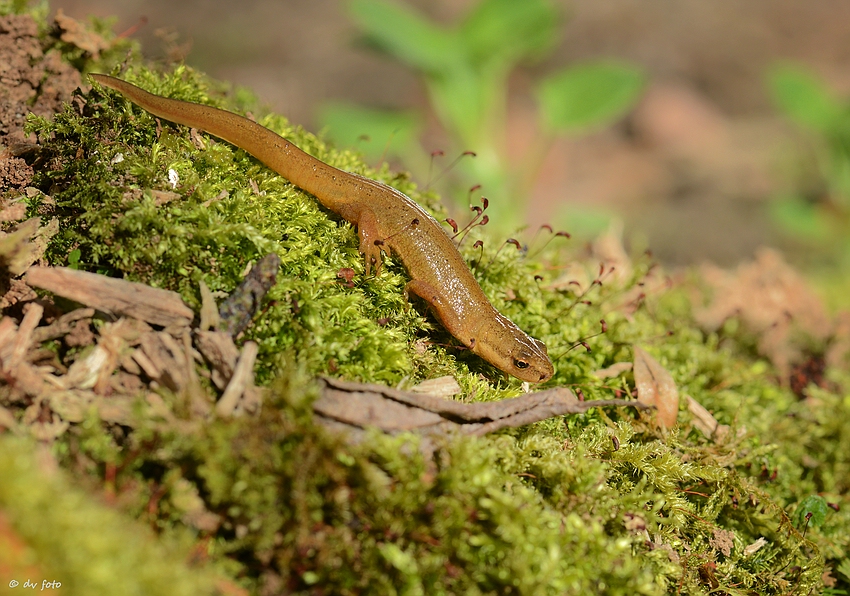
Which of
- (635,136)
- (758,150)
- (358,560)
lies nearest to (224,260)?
(358,560)

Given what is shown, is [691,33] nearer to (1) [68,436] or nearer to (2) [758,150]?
(2) [758,150]

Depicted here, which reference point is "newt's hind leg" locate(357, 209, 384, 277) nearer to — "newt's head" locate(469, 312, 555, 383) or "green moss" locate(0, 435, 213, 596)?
"newt's head" locate(469, 312, 555, 383)

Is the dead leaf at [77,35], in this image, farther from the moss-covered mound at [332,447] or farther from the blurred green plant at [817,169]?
the blurred green plant at [817,169]

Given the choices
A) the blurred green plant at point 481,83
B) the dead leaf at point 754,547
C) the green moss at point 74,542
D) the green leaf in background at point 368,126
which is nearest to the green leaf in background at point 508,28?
the blurred green plant at point 481,83

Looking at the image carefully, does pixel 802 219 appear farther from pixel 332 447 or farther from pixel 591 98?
pixel 332 447

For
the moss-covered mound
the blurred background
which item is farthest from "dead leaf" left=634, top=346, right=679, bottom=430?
the blurred background
